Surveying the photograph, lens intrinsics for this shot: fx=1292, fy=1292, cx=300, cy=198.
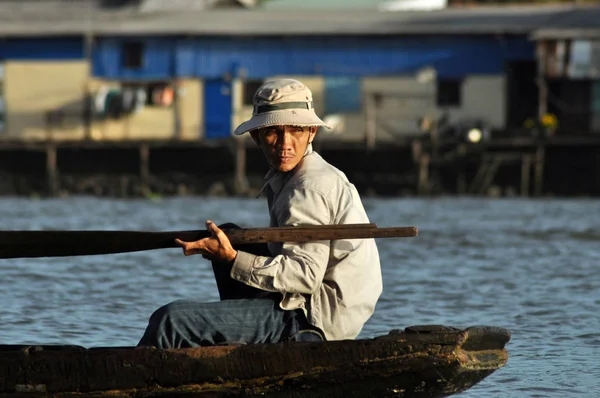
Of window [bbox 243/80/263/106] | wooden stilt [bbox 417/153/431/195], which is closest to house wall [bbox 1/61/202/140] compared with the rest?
window [bbox 243/80/263/106]

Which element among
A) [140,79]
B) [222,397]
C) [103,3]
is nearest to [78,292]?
[222,397]

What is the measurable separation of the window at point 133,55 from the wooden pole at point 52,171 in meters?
3.42

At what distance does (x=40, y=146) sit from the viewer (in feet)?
104

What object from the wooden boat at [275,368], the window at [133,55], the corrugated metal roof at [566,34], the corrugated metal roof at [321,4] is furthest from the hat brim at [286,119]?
the corrugated metal roof at [321,4]

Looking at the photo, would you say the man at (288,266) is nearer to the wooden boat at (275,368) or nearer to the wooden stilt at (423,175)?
the wooden boat at (275,368)

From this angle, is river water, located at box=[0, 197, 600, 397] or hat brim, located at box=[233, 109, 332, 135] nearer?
hat brim, located at box=[233, 109, 332, 135]

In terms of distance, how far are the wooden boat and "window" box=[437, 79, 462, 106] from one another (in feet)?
90.5

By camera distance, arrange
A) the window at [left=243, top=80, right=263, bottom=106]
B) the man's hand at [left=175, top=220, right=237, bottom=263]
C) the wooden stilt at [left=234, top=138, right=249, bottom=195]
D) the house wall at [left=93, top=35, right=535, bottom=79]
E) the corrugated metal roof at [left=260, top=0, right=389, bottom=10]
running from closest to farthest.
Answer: the man's hand at [left=175, top=220, right=237, bottom=263] → the wooden stilt at [left=234, top=138, right=249, bottom=195] → the house wall at [left=93, top=35, right=535, bottom=79] → the window at [left=243, top=80, right=263, bottom=106] → the corrugated metal roof at [left=260, top=0, right=389, bottom=10]

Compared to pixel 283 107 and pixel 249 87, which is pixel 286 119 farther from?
pixel 249 87

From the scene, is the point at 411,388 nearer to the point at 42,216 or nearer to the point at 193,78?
the point at 42,216

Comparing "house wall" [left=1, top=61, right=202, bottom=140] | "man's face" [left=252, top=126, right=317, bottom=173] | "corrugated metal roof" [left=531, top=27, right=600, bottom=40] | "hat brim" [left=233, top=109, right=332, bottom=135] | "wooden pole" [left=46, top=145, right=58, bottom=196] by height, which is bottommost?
"wooden pole" [left=46, top=145, right=58, bottom=196]

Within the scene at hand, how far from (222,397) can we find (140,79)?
95.1ft

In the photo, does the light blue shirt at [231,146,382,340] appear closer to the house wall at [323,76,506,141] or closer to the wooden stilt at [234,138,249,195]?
the wooden stilt at [234,138,249,195]

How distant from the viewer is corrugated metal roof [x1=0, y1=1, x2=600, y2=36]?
3262cm
